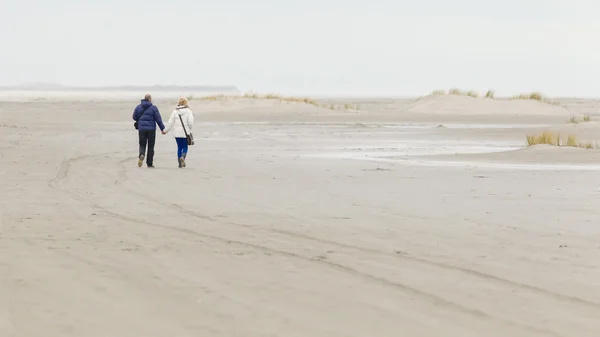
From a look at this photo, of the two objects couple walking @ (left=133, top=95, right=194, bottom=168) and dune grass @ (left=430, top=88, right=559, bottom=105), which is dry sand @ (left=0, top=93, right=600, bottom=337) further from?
dune grass @ (left=430, top=88, right=559, bottom=105)

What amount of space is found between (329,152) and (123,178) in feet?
28.2

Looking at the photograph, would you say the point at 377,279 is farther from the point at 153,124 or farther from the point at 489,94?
the point at 489,94

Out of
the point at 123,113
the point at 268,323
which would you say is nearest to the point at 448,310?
the point at 268,323

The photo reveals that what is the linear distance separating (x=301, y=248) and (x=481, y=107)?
4920 cm

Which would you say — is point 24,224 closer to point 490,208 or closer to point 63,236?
point 63,236

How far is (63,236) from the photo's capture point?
9992 millimetres

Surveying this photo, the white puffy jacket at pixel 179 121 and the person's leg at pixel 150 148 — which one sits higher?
the white puffy jacket at pixel 179 121

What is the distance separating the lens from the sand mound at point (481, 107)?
186ft

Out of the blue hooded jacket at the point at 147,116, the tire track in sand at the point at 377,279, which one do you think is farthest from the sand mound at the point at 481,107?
the tire track in sand at the point at 377,279

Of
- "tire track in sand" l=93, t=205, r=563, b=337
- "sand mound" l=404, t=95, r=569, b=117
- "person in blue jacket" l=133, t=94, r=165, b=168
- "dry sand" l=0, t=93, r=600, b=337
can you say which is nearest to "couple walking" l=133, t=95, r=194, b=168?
"person in blue jacket" l=133, t=94, r=165, b=168

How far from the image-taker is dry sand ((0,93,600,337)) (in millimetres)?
6488

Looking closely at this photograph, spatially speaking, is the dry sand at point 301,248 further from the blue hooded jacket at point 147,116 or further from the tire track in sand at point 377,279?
the blue hooded jacket at point 147,116

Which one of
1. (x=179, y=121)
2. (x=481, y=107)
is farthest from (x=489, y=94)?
(x=179, y=121)

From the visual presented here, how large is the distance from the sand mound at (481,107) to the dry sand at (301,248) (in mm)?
35742
